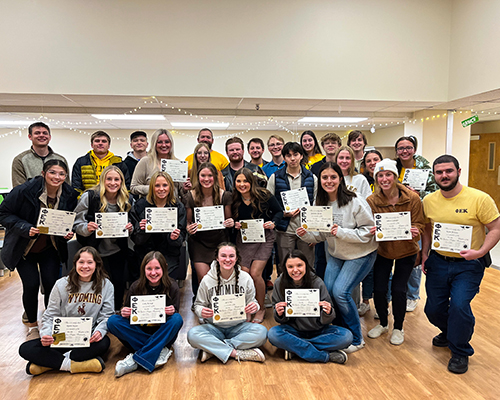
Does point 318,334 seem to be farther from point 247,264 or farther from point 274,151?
point 274,151

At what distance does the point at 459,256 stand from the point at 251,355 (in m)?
1.72

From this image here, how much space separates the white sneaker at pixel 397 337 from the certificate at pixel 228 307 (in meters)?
1.32

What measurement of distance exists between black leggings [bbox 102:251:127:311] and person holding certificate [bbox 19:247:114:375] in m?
0.54

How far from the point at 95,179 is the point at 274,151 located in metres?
2.04

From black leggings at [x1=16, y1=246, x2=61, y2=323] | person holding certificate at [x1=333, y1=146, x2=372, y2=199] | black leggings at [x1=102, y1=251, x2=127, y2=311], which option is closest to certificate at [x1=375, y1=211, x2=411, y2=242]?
person holding certificate at [x1=333, y1=146, x2=372, y2=199]

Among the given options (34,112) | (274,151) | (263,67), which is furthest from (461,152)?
(34,112)

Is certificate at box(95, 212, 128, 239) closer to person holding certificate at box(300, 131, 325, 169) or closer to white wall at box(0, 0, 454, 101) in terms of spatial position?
person holding certificate at box(300, 131, 325, 169)

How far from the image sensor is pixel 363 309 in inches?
148

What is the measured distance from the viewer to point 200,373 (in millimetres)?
2670

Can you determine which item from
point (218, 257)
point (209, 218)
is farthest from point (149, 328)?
point (209, 218)

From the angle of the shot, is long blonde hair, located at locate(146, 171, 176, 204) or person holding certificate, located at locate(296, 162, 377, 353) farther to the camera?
long blonde hair, located at locate(146, 171, 176, 204)

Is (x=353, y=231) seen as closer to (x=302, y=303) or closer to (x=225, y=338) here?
(x=302, y=303)

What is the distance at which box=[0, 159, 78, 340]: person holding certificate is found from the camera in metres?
3.09

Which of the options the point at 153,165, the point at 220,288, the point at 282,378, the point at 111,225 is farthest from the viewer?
the point at 153,165
